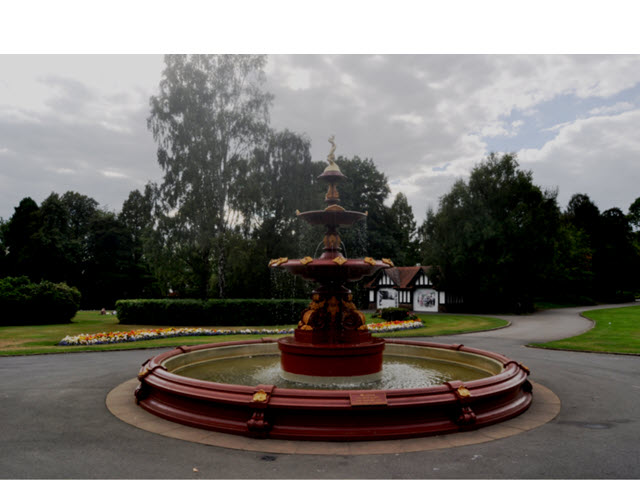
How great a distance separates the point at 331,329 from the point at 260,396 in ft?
11.6

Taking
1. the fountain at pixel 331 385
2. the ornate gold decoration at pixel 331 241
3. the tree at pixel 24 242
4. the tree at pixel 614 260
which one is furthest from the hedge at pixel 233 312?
the tree at pixel 614 260

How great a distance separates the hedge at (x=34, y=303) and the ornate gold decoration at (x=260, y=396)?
1155 inches

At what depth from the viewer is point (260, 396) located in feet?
21.3

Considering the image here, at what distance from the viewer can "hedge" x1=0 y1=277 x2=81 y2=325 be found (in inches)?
1138

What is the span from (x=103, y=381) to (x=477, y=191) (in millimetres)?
40384

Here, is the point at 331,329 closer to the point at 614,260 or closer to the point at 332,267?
the point at 332,267

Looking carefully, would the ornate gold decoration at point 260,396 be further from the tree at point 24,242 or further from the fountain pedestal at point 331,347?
the tree at point 24,242

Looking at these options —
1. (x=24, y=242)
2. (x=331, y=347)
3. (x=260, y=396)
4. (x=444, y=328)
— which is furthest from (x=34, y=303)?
(x=260, y=396)

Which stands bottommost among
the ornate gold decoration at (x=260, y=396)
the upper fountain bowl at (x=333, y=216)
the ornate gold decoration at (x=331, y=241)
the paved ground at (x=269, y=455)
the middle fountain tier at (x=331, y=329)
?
the paved ground at (x=269, y=455)

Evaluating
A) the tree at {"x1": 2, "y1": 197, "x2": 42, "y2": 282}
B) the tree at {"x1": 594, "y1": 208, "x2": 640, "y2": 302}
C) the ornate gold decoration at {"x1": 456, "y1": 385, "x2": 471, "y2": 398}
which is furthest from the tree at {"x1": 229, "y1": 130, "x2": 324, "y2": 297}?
the tree at {"x1": 594, "y1": 208, "x2": 640, "y2": 302}

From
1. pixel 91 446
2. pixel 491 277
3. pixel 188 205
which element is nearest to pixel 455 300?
pixel 491 277

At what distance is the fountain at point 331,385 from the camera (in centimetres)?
641

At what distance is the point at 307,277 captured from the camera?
1005cm

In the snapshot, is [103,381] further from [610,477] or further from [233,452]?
[610,477]
